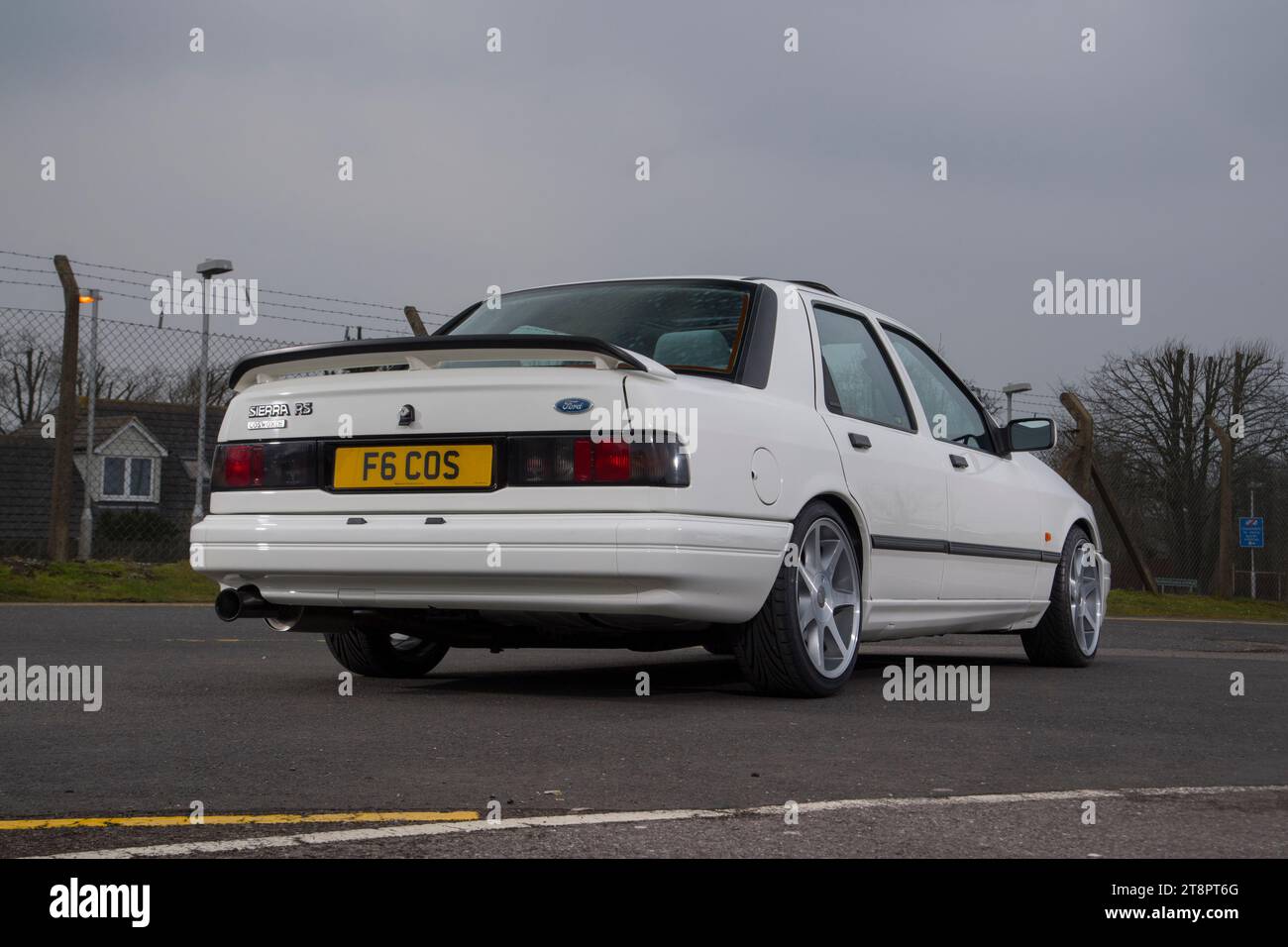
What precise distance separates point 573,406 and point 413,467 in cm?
64

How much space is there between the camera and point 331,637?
687 cm

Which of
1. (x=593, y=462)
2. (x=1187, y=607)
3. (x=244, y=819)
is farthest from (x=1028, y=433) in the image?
(x=1187, y=607)

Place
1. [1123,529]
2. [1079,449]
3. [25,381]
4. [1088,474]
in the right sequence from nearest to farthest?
1. [1079,449]
2. [1088,474]
3. [1123,529]
4. [25,381]

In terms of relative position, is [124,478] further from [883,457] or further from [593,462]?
[593,462]

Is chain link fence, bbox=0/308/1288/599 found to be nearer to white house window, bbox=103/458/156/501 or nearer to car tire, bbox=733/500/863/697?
white house window, bbox=103/458/156/501

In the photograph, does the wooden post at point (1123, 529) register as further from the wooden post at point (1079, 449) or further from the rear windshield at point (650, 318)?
the rear windshield at point (650, 318)

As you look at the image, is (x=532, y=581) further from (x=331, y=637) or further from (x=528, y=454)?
(x=331, y=637)

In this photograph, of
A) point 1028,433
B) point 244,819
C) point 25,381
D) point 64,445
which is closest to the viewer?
point 244,819

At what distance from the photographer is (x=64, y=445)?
13.2m

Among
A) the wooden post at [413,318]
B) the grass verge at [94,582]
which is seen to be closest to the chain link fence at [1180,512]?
the wooden post at [413,318]

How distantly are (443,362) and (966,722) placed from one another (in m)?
2.21

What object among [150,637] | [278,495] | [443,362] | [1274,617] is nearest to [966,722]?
[443,362]

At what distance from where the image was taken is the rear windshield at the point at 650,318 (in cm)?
602
